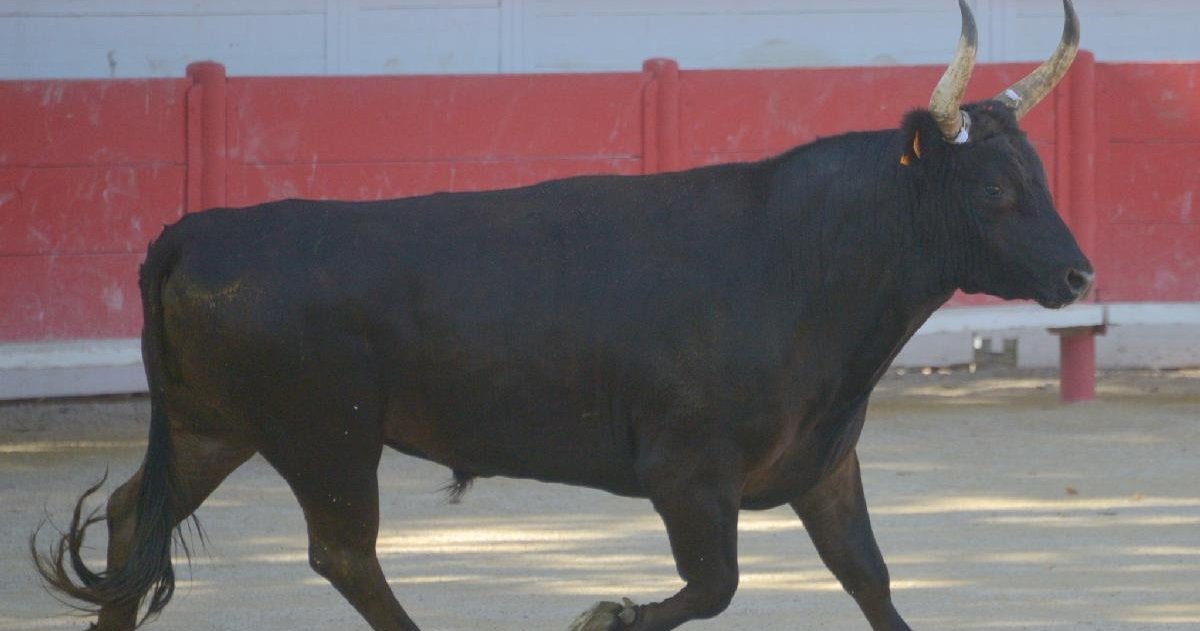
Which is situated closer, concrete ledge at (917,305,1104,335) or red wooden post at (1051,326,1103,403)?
concrete ledge at (917,305,1104,335)

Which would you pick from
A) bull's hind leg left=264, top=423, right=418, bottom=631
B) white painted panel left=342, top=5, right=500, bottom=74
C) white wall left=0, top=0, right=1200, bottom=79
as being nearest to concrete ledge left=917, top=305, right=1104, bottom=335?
white wall left=0, top=0, right=1200, bottom=79

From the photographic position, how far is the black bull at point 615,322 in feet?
13.1

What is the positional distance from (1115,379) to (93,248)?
15.9 feet

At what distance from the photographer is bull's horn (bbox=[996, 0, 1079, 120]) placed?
161 inches

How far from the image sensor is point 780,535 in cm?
625

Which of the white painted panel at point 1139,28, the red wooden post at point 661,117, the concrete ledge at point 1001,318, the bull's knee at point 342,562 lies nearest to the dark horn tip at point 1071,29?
the bull's knee at point 342,562

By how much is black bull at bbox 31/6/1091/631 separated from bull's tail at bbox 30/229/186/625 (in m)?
0.01

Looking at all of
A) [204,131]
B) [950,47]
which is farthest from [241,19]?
[950,47]

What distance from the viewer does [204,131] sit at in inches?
316

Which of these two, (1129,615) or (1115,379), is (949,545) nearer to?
(1129,615)

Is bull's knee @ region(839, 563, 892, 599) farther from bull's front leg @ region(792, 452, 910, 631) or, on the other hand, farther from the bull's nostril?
the bull's nostril

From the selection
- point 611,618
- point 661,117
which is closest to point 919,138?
point 611,618

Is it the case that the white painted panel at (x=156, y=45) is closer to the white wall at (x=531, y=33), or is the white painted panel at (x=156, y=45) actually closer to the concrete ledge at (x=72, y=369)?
the white wall at (x=531, y=33)

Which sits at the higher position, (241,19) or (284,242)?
(241,19)
